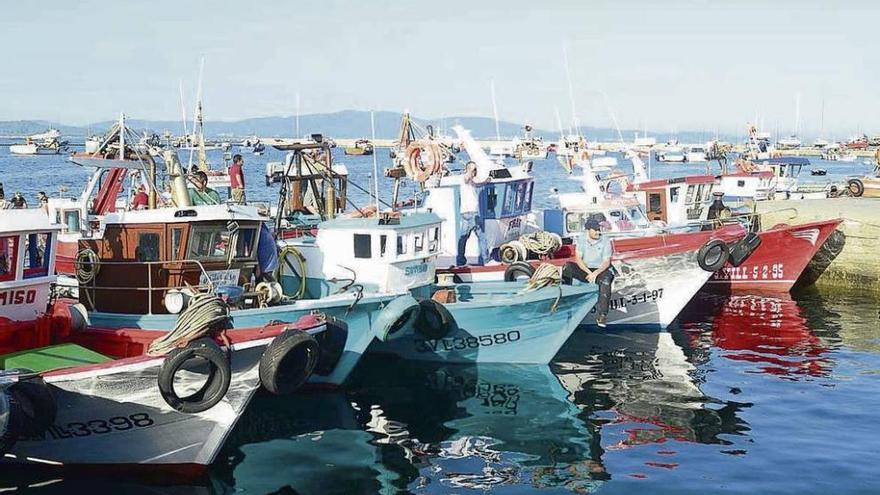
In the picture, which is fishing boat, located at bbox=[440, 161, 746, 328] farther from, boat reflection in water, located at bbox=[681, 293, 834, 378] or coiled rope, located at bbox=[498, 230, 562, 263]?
boat reflection in water, located at bbox=[681, 293, 834, 378]

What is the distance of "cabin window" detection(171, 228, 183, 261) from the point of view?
51.8 feet

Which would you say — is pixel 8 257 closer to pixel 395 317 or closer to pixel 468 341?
pixel 395 317

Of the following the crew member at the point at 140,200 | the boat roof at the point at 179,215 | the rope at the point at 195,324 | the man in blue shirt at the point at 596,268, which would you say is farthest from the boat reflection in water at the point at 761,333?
the crew member at the point at 140,200

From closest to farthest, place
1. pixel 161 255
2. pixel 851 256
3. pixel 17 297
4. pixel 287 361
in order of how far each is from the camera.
Result: pixel 287 361, pixel 17 297, pixel 161 255, pixel 851 256

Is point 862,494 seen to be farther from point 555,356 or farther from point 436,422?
point 555,356

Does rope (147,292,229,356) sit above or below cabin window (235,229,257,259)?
below

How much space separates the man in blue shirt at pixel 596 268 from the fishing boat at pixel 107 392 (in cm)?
798

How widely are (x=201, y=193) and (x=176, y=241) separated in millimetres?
4722

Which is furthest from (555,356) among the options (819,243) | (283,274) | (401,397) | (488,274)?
(819,243)

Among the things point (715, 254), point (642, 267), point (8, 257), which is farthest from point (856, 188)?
point (8, 257)

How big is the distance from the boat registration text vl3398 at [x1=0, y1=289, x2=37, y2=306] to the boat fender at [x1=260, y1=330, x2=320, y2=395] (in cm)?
387

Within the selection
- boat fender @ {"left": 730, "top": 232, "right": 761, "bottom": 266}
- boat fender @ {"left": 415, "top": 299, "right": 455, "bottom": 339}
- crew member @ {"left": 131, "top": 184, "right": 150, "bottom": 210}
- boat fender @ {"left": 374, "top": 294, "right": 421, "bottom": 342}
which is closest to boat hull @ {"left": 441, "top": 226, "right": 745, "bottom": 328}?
boat fender @ {"left": 730, "top": 232, "right": 761, "bottom": 266}

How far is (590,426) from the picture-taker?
50.1 feet

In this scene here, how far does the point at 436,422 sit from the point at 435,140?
32.3 feet
